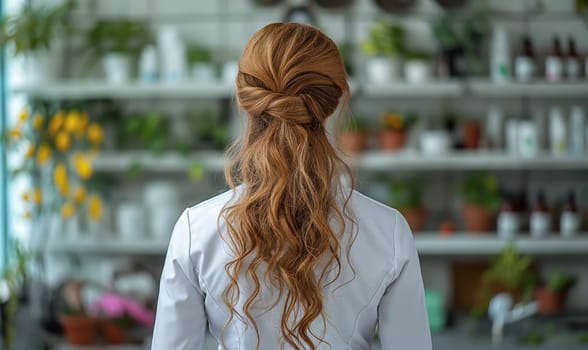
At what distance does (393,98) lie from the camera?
438 centimetres

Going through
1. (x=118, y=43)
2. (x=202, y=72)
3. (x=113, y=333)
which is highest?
(x=118, y=43)

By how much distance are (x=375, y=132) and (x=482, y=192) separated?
0.58 m

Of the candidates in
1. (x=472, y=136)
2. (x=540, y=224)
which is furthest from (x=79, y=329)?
(x=540, y=224)

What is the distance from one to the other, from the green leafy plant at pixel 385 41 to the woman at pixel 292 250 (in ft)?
9.09

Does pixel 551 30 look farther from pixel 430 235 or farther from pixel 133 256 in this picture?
pixel 133 256

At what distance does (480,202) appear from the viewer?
4.16 metres

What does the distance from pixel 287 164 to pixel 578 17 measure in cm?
327

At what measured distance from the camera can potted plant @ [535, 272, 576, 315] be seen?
405 centimetres

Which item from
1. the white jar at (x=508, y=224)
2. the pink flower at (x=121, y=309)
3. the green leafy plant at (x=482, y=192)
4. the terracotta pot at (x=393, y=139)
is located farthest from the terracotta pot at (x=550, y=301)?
the pink flower at (x=121, y=309)

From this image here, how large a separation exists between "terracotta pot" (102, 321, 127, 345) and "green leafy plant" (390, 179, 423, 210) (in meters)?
1.40

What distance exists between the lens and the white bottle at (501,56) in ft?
13.4

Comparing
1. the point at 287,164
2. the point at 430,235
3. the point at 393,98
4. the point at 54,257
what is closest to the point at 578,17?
the point at 393,98

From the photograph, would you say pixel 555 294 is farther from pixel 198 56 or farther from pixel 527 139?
pixel 198 56

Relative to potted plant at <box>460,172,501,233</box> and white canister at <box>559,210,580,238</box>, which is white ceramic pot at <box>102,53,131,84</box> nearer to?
potted plant at <box>460,172,501,233</box>
